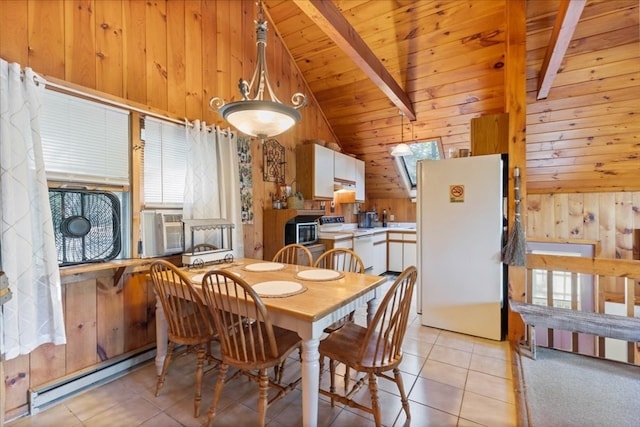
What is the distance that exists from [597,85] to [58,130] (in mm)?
4724

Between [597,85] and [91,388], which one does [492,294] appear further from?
[91,388]

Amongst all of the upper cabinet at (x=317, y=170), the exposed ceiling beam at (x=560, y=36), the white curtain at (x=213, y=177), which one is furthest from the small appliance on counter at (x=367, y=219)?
the exposed ceiling beam at (x=560, y=36)

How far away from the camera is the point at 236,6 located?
10.6ft

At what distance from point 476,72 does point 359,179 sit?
2314 mm

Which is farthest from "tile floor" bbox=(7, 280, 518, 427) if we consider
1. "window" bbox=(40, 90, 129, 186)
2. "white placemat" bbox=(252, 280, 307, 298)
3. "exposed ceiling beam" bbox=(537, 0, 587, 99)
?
"exposed ceiling beam" bbox=(537, 0, 587, 99)

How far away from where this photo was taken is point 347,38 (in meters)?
2.40

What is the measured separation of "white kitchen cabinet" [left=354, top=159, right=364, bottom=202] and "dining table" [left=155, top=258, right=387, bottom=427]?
2.99 meters

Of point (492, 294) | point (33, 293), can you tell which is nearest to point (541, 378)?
point (492, 294)

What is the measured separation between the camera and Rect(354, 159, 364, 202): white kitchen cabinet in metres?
5.03

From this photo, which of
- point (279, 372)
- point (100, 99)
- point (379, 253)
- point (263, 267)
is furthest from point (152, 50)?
point (379, 253)

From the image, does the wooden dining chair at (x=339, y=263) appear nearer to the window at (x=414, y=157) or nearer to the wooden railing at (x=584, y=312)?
the wooden railing at (x=584, y=312)

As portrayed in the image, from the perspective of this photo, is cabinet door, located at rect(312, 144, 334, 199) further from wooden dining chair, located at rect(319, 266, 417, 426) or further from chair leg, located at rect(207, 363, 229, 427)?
chair leg, located at rect(207, 363, 229, 427)

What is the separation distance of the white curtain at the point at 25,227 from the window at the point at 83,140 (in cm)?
15

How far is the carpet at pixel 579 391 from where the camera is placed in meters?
1.64
